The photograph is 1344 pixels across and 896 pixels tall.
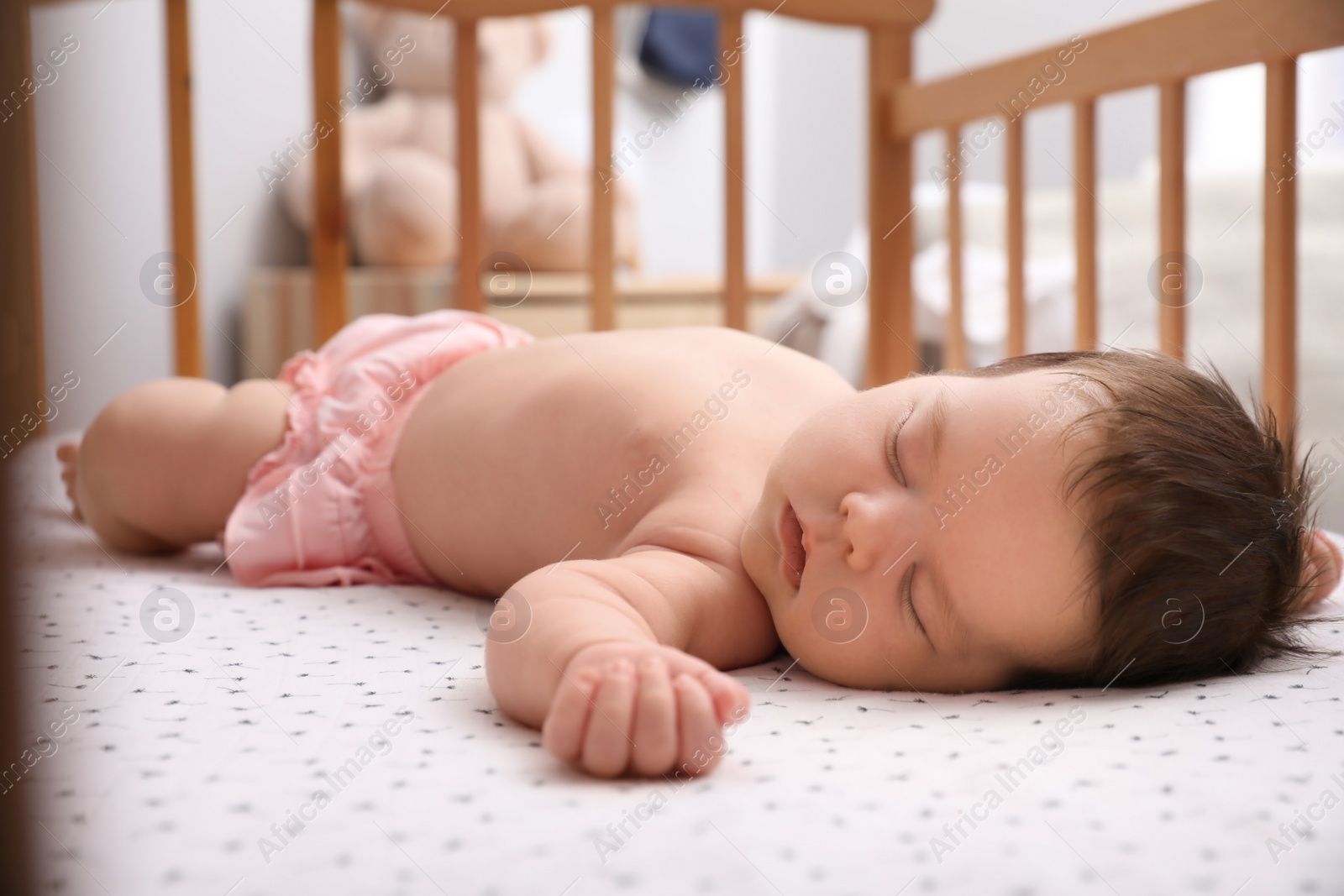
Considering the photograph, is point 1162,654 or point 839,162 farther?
point 839,162

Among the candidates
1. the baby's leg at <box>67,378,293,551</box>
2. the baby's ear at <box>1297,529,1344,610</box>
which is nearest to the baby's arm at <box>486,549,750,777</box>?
the baby's ear at <box>1297,529,1344,610</box>

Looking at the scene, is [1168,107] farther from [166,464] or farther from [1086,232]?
[166,464]

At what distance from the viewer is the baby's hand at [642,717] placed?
52 centimetres

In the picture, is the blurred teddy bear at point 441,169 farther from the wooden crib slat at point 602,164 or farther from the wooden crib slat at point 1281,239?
the wooden crib slat at point 1281,239

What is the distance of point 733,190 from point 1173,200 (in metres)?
0.57

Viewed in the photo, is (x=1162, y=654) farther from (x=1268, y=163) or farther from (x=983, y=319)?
(x=983, y=319)

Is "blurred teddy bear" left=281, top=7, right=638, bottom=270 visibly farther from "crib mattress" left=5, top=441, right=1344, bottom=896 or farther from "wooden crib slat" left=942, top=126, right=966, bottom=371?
"crib mattress" left=5, top=441, right=1344, bottom=896

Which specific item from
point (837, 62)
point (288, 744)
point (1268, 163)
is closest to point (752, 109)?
point (837, 62)

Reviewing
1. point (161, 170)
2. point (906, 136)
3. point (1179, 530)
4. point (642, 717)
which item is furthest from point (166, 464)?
point (161, 170)

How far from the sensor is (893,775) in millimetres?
543

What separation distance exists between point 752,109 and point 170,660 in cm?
341

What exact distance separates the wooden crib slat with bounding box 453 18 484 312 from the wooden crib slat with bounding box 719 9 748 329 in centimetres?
33

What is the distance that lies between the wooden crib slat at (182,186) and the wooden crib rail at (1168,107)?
0.95 m

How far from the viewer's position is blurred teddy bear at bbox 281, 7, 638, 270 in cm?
256
